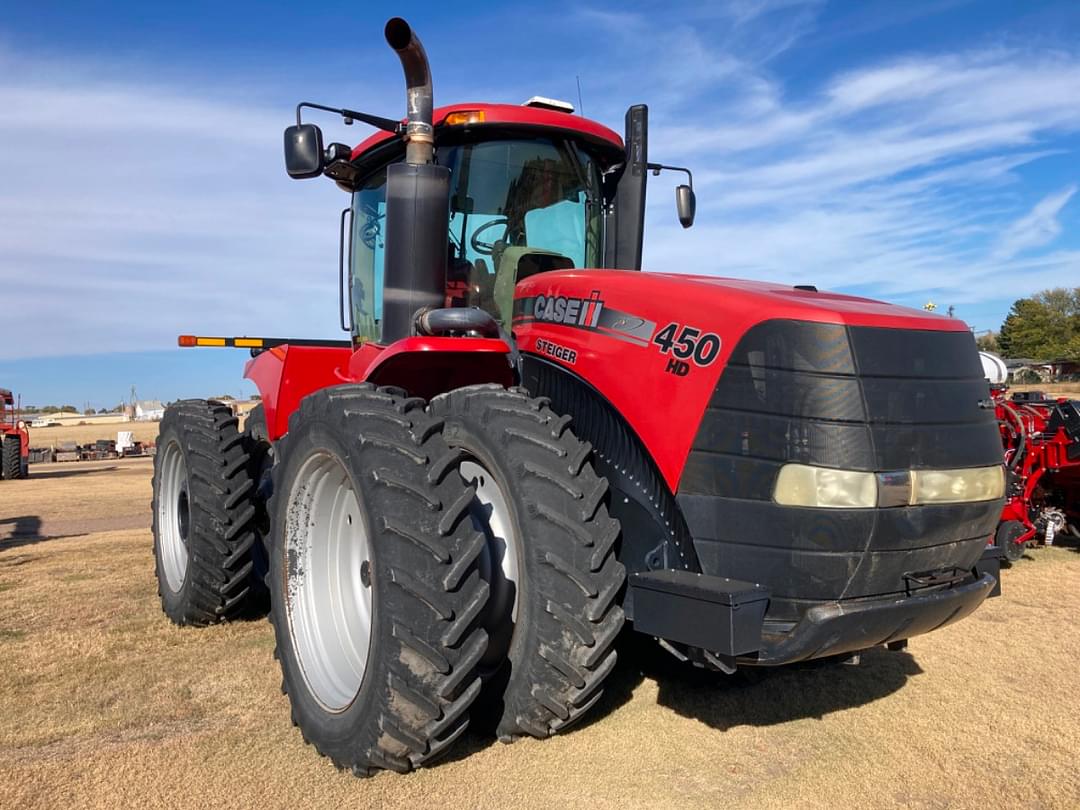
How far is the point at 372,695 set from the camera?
2805 millimetres

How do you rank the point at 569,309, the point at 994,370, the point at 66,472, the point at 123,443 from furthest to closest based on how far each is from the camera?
the point at 123,443 → the point at 66,472 → the point at 994,370 → the point at 569,309

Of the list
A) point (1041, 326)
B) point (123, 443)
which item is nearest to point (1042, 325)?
point (1041, 326)

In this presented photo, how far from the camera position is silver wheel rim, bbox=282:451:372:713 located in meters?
3.43

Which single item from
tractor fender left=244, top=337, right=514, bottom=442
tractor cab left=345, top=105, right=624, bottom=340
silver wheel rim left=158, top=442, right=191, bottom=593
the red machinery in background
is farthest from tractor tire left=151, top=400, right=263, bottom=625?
the red machinery in background

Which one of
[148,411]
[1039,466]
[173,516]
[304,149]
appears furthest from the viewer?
[148,411]

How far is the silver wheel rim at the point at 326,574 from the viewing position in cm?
343

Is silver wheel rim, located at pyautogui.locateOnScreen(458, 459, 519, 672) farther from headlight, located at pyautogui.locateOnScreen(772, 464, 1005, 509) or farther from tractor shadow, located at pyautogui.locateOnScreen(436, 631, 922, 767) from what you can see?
headlight, located at pyautogui.locateOnScreen(772, 464, 1005, 509)

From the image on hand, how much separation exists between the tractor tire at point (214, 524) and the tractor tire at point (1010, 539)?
503 centimetres

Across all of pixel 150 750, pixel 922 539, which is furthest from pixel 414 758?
pixel 922 539

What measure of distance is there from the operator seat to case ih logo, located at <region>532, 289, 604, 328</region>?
0.32 m

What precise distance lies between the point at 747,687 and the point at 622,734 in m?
0.81

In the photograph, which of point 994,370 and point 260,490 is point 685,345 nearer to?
point 260,490

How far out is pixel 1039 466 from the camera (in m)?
7.29

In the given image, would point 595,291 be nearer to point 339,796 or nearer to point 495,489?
point 495,489
